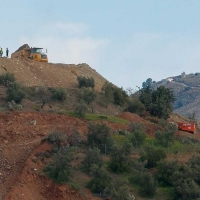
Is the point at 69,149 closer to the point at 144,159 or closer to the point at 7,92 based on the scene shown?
the point at 144,159

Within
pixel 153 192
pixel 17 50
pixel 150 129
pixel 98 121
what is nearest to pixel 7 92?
pixel 98 121

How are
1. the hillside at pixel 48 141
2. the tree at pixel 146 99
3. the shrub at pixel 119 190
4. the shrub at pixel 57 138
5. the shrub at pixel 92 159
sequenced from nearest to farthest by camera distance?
the shrub at pixel 119 190
the hillside at pixel 48 141
the shrub at pixel 92 159
the shrub at pixel 57 138
the tree at pixel 146 99

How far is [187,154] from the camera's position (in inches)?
1375

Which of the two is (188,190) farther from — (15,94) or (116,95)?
(116,95)

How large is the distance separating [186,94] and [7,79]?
10103 cm

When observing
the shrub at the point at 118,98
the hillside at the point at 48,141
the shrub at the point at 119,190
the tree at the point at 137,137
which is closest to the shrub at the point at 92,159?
the hillside at the point at 48,141

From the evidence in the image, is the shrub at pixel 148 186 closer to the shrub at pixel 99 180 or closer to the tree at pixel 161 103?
the shrub at pixel 99 180

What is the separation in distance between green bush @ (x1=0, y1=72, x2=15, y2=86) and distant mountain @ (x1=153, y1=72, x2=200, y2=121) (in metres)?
74.1

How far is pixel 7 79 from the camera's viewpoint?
44.9 metres

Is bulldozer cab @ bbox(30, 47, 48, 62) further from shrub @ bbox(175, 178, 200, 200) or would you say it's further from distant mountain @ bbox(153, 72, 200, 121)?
distant mountain @ bbox(153, 72, 200, 121)

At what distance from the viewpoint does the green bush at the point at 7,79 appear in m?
44.6

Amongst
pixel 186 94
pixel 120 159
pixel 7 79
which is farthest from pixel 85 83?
pixel 186 94

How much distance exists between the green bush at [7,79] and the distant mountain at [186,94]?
74.1 metres

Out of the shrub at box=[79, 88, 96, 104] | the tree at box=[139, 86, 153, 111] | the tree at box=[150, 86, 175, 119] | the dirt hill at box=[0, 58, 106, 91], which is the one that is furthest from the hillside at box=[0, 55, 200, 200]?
the tree at box=[139, 86, 153, 111]
